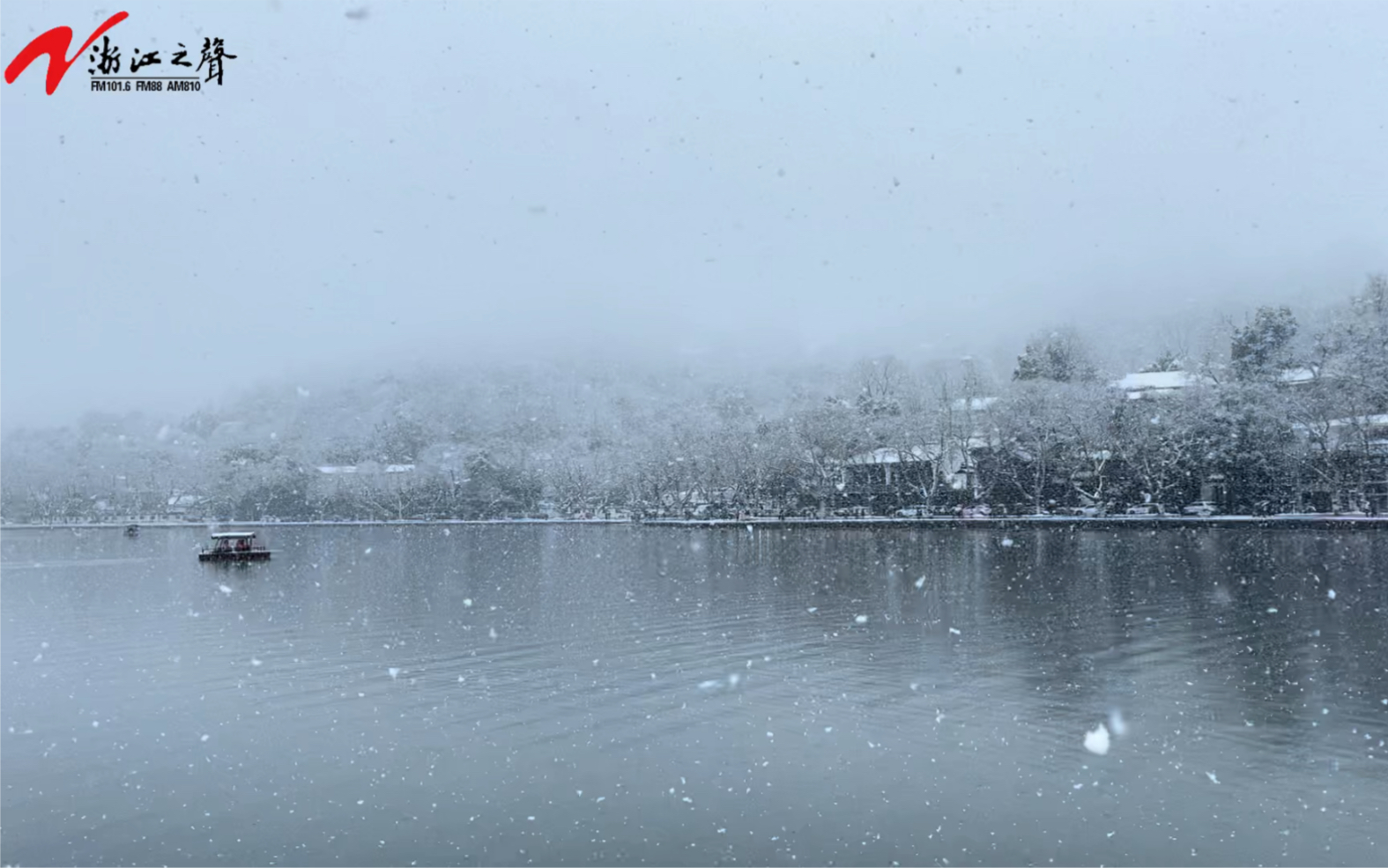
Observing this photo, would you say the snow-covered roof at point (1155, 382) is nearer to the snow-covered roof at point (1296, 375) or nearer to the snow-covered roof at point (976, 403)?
the snow-covered roof at point (1296, 375)

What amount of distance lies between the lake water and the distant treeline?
23654 mm

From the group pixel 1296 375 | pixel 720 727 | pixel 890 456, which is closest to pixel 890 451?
pixel 890 456

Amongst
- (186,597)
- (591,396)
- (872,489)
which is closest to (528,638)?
(186,597)

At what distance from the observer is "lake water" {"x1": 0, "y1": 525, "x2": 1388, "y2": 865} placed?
7246mm

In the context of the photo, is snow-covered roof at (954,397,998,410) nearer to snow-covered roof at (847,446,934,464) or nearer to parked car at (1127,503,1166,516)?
snow-covered roof at (847,446,934,464)

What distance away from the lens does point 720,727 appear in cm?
1015

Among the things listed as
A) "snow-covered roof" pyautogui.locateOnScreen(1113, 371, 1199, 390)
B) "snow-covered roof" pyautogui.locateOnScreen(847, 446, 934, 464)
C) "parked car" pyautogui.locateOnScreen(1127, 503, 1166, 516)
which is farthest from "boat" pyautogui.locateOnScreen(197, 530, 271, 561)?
"snow-covered roof" pyautogui.locateOnScreen(1113, 371, 1199, 390)

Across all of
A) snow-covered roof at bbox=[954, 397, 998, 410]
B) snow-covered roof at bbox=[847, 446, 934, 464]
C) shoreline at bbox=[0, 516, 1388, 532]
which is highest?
snow-covered roof at bbox=[954, 397, 998, 410]

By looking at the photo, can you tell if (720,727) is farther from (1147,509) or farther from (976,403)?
(976,403)

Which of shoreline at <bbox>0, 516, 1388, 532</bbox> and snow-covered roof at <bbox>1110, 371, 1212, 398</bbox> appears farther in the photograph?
snow-covered roof at <bbox>1110, 371, 1212, 398</bbox>

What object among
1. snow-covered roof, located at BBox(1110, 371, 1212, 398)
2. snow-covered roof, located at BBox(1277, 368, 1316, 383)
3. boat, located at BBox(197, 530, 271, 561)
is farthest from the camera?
snow-covered roof, located at BBox(1110, 371, 1212, 398)

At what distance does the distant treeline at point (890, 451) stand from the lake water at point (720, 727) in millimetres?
23654

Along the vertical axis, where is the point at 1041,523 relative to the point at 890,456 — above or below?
below

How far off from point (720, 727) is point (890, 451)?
48.5 metres
